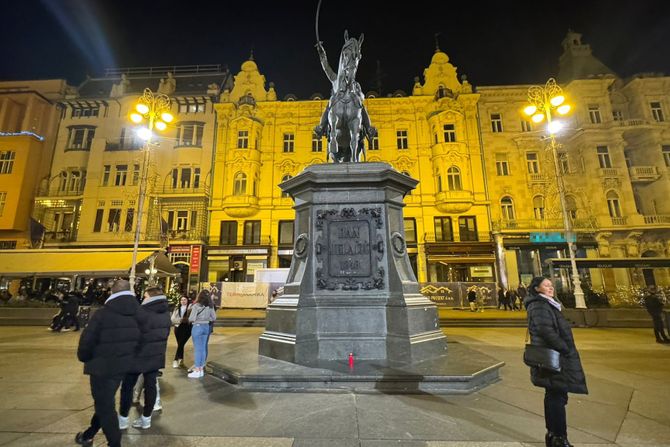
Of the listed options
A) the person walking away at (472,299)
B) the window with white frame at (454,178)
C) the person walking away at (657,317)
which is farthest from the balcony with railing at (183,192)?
the person walking away at (657,317)

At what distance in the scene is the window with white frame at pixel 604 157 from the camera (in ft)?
92.0

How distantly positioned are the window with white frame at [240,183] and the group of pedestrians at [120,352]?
2647 cm

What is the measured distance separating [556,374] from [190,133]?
113 ft

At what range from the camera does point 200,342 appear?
6.01m

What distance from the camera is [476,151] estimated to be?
98.3 feet

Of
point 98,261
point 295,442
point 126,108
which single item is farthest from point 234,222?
point 295,442

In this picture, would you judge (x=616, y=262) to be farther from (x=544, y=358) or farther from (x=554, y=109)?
(x=544, y=358)

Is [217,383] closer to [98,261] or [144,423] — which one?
[144,423]

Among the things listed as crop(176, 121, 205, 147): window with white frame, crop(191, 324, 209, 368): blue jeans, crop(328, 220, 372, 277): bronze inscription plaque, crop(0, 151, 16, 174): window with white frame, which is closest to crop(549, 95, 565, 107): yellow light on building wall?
crop(328, 220, 372, 277): bronze inscription plaque

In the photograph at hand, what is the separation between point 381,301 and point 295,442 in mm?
3184

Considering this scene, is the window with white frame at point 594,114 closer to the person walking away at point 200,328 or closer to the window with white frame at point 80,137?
the person walking away at point 200,328

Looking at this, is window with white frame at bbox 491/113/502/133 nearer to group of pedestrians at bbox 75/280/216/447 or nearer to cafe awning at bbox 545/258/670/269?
cafe awning at bbox 545/258/670/269

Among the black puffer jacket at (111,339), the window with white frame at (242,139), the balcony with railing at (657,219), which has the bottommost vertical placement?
the black puffer jacket at (111,339)

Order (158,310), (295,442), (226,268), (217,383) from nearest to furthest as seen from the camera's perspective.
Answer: (295,442)
(158,310)
(217,383)
(226,268)
